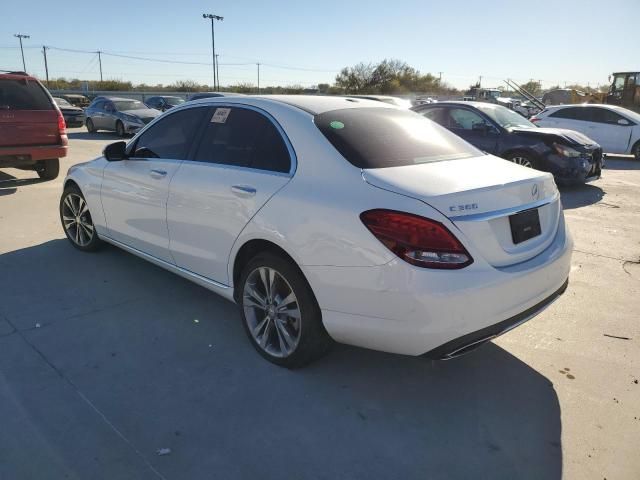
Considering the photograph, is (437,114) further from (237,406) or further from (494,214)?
(237,406)

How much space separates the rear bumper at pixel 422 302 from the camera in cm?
238

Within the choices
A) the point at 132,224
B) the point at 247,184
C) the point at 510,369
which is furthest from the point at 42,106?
the point at 510,369

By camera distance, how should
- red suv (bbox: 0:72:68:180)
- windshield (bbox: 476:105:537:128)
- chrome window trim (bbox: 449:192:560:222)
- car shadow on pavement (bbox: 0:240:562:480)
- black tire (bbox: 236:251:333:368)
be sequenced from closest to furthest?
1. car shadow on pavement (bbox: 0:240:562:480)
2. chrome window trim (bbox: 449:192:560:222)
3. black tire (bbox: 236:251:333:368)
4. red suv (bbox: 0:72:68:180)
5. windshield (bbox: 476:105:537:128)

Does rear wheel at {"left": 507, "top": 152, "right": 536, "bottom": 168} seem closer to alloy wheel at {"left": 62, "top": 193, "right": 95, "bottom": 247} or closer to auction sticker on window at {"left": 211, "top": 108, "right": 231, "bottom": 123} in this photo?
auction sticker on window at {"left": 211, "top": 108, "right": 231, "bottom": 123}

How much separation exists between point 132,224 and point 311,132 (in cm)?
213

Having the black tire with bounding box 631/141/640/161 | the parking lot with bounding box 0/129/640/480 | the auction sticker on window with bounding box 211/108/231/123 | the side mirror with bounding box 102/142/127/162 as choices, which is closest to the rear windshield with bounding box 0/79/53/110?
the side mirror with bounding box 102/142/127/162

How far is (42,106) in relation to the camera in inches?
337

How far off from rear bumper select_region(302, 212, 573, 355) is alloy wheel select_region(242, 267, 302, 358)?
310mm

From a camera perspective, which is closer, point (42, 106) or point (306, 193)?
point (306, 193)

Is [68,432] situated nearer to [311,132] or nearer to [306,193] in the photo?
[306,193]

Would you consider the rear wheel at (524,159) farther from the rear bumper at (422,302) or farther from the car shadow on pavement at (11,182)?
the car shadow on pavement at (11,182)

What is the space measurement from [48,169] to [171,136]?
6632 mm

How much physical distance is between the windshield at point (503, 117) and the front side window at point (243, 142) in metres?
6.84

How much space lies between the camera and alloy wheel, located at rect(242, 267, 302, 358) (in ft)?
9.89
